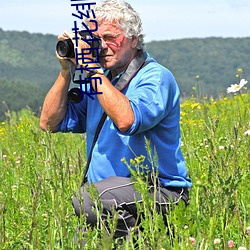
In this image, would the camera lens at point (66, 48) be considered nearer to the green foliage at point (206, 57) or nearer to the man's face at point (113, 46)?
the man's face at point (113, 46)

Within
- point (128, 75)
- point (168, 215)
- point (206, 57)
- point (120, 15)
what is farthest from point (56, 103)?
point (206, 57)

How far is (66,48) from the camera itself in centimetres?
346

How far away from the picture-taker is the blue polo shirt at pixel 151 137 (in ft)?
11.3

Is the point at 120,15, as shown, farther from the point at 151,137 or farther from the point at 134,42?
the point at 151,137

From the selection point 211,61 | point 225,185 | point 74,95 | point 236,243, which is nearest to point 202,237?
point 225,185

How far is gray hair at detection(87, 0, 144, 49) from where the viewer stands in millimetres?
3611

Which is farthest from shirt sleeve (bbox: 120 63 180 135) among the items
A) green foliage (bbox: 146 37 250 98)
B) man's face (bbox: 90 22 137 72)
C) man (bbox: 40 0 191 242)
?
green foliage (bbox: 146 37 250 98)

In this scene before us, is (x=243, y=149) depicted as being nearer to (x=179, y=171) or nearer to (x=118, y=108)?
(x=179, y=171)

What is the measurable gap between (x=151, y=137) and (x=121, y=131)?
30 cm

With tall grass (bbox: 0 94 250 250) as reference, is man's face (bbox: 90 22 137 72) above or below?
above

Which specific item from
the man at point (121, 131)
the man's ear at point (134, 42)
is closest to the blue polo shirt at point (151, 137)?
the man at point (121, 131)

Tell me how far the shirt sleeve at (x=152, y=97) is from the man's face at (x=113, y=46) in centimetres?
14

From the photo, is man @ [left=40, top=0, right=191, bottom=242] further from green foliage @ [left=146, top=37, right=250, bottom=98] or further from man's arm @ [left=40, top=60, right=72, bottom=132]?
green foliage @ [left=146, top=37, right=250, bottom=98]

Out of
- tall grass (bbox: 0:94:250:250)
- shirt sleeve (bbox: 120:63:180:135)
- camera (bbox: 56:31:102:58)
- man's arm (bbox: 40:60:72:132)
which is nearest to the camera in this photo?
tall grass (bbox: 0:94:250:250)
